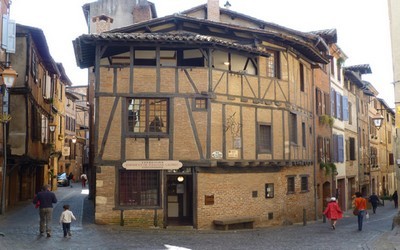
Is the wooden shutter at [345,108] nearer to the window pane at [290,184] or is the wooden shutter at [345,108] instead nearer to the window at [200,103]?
the window pane at [290,184]

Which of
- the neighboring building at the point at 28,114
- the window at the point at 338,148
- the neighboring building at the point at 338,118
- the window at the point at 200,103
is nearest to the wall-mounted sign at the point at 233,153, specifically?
the window at the point at 200,103

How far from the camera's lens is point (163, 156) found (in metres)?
18.6

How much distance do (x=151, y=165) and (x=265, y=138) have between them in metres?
5.53

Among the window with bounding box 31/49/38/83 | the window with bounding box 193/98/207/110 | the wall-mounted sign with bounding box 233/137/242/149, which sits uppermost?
the window with bounding box 31/49/38/83

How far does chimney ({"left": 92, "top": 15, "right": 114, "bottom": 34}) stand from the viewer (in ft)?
99.5

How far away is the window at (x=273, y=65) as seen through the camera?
21750mm

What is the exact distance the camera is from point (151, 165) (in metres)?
18.4

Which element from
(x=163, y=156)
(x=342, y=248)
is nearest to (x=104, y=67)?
(x=163, y=156)

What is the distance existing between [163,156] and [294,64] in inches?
347

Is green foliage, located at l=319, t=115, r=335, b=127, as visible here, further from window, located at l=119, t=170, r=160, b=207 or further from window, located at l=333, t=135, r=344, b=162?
window, located at l=119, t=170, r=160, b=207

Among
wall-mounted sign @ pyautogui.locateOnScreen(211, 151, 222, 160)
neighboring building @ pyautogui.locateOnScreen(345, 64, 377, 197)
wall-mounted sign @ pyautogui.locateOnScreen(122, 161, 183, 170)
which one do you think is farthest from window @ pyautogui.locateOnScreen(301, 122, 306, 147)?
neighboring building @ pyautogui.locateOnScreen(345, 64, 377, 197)

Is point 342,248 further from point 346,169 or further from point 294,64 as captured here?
point 346,169

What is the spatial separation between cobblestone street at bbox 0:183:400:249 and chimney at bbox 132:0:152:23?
1586 cm

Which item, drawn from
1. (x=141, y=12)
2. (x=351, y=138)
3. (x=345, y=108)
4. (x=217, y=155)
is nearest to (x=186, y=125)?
(x=217, y=155)
